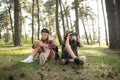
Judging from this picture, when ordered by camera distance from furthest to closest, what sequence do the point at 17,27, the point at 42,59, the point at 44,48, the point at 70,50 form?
the point at 17,27, the point at 44,48, the point at 70,50, the point at 42,59

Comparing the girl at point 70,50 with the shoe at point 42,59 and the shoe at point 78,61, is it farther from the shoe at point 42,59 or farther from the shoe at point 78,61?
the shoe at point 42,59

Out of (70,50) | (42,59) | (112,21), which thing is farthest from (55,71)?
(112,21)

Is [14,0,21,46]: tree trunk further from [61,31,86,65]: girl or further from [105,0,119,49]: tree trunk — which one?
[61,31,86,65]: girl

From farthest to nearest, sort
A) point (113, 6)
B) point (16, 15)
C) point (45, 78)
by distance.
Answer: point (16, 15)
point (113, 6)
point (45, 78)

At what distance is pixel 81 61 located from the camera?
385 inches

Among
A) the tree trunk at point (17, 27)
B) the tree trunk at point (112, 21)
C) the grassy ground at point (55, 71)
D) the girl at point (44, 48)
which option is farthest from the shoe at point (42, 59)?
the tree trunk at point (17, 27)

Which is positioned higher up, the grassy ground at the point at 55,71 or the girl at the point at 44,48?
the girl at the point at 44,48

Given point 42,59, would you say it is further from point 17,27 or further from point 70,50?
point 17,27

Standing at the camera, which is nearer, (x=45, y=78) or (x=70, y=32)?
(x=45, y=78)

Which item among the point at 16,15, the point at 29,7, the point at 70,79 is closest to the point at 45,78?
the point at 70,79

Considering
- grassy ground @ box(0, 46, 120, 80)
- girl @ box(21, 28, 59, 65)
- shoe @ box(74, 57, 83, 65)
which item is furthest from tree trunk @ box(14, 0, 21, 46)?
shoe @ box(74, 57, 83, 65)

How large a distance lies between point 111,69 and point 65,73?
2.06 meters

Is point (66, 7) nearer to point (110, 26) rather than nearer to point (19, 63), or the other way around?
point (110, 26)

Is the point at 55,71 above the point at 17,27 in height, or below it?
below
